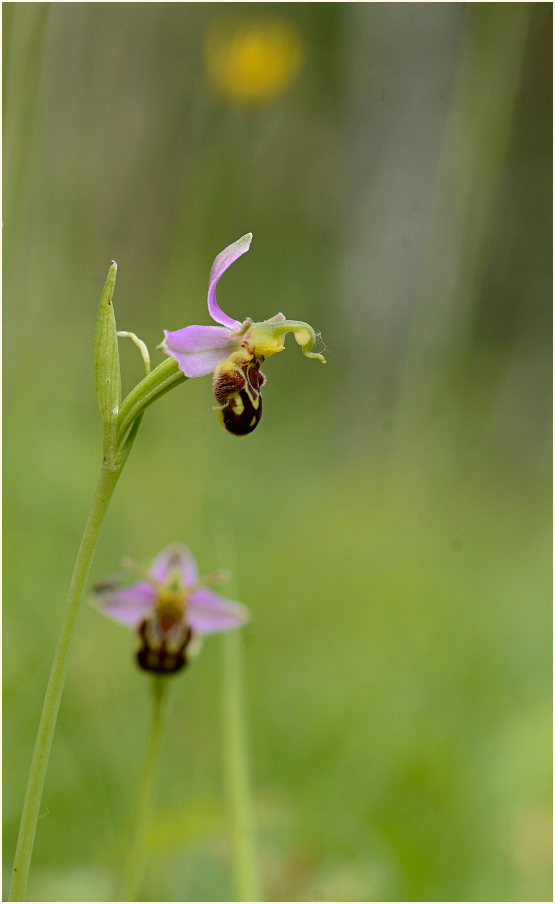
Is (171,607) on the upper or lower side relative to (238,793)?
upper

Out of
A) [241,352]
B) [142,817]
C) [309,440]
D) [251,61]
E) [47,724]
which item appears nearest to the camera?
[47,724]

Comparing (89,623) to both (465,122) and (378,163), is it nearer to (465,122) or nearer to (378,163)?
(465,122)

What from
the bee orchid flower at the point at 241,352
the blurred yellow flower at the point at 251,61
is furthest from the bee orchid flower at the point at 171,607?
the blurred yellow flower at the point at 251,61

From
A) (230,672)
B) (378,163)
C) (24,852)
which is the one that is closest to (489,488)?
(378,163)

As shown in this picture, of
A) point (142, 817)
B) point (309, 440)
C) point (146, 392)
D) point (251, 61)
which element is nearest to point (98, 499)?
point (146, 392)

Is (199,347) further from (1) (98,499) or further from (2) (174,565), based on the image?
(2) (174,565)

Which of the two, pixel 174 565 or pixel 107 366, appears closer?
pixel 107 366
